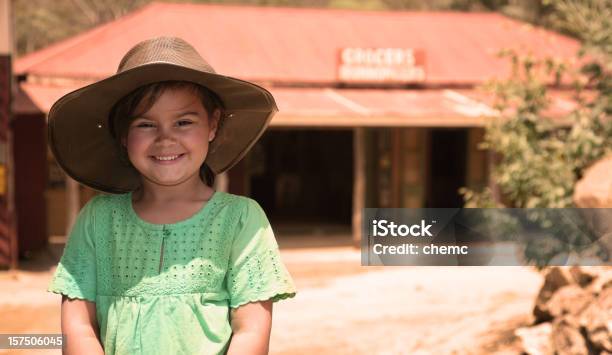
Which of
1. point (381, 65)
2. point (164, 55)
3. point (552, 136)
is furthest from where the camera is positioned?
point (381, 65)

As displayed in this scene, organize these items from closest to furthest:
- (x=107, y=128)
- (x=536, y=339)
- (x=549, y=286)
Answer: (x=107, y=128), (x=536, y=339), (x=549, y=286)

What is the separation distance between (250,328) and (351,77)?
1118cm

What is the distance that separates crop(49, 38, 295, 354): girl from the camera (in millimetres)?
1902

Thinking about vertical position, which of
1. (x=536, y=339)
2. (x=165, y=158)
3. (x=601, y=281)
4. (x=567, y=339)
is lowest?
(x=536, y=339)

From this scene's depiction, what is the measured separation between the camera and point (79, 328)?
192 centimetres

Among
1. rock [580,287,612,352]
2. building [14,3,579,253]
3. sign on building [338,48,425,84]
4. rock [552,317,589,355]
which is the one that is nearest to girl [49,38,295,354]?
rock [580,287,612,352]

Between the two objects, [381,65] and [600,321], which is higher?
[381,65]

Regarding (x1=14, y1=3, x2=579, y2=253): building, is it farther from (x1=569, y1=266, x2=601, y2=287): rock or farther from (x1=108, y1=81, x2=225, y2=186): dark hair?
(x1=108, y1=81, x2=225, y2=186): dark hair

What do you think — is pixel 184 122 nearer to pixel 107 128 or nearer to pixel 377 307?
pixel 107 128

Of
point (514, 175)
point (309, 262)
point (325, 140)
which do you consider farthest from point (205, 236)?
point (325, 140)

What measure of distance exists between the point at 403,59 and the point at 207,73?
449 inches

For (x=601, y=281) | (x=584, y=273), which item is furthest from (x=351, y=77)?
(x=601, y=281)

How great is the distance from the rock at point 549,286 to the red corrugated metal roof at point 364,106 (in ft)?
14.9

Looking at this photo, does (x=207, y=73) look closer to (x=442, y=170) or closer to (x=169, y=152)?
(x=169, y=152)
